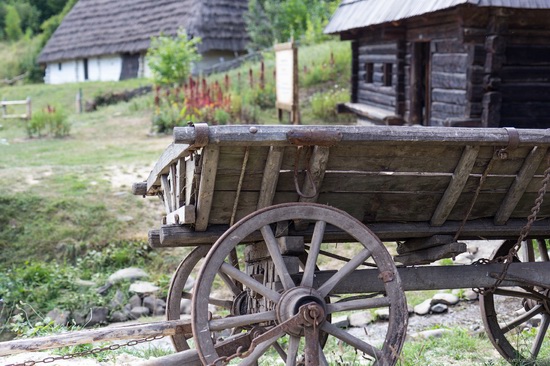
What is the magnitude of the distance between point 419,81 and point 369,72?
263 centimetres

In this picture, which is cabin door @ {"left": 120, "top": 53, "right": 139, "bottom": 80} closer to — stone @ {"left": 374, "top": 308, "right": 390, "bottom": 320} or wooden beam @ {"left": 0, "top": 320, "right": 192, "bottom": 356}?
stone @ {"left": 374, "top": 308, "right": 390, "bottom": 320}

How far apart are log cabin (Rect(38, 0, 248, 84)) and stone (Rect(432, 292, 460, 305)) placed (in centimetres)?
1738

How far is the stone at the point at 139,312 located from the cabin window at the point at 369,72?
804 cm

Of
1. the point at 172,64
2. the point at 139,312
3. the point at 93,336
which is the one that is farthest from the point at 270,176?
the point at 172,64

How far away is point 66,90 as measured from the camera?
2442 centimetres

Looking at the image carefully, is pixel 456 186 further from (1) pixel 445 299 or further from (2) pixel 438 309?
(1) pixel 445 299

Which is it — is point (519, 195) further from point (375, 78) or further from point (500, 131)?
point (375, 78)

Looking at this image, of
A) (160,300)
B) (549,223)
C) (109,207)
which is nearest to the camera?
(549,223)

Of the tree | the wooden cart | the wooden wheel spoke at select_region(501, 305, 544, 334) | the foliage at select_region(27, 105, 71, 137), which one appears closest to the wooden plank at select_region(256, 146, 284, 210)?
the wooden cart

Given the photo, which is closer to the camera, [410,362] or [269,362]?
[410,362]

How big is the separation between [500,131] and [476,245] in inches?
193

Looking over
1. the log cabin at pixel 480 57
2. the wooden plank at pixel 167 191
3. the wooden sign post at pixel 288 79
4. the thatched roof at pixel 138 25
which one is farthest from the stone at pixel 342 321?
the thatched roof at pixel 138 25

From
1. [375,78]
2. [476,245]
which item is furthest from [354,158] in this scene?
[375,78]

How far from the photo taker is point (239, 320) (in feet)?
12.2
